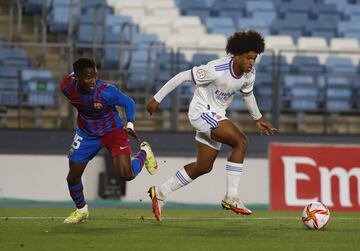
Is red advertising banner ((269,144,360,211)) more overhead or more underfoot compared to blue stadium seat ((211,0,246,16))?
more underfoot

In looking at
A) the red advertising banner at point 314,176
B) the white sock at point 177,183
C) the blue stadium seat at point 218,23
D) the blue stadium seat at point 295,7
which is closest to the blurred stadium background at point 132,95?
the blue stadium seat at point 218,23

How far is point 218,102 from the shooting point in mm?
12844

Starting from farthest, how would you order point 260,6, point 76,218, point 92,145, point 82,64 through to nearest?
point 260,6, point 76,218, point 92,145, point 82,64

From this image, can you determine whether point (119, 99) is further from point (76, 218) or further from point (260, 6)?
point (260, 6)

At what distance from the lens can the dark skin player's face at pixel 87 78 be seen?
12163 millimetres

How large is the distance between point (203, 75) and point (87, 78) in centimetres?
146

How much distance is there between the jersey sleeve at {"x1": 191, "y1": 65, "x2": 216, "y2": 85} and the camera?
12680 millimetres

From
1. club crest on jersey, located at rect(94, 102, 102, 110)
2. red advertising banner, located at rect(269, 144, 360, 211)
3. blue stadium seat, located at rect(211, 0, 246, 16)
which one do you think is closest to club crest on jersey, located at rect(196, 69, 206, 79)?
club crest on jersey, located at rect(94, 102, 102, 110)

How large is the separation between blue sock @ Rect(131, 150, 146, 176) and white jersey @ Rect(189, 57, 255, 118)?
0.87 metres

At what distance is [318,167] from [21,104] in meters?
5.93

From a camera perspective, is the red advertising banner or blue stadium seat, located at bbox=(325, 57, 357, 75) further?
blue stadium seat, located at bbox=(325, 57, 357, 75)

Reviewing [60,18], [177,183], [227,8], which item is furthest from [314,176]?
[227,8]

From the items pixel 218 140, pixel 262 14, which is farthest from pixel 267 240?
pixel 262 14

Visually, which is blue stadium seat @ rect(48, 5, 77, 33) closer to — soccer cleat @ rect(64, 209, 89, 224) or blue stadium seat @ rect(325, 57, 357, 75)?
blue stadium seat @ rect(325, 57, 357, 75)
